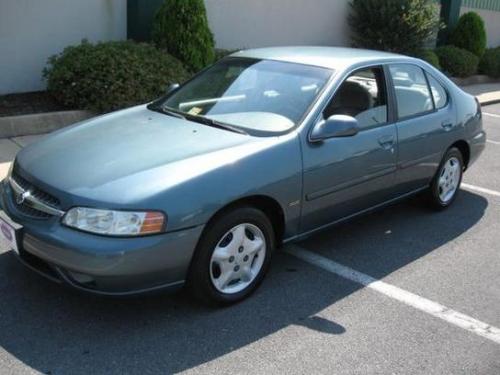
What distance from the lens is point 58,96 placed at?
7902 millimetres

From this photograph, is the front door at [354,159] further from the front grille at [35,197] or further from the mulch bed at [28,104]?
the mulch bed at [28,104]

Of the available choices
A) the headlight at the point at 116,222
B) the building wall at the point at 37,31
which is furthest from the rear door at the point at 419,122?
the building wall at the point at 37,31

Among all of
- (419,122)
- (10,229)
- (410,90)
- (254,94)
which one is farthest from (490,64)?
(10,229)

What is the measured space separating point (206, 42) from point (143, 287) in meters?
6.57

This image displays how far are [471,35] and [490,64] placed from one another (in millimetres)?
990

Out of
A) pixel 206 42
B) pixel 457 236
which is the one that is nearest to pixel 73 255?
pixel 457 236

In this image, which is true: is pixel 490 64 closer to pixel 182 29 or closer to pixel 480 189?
pixel 182 29

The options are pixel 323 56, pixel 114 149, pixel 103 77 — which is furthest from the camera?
pixel 103 77

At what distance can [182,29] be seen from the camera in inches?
353

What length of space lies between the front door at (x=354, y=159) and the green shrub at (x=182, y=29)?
4.75 meters

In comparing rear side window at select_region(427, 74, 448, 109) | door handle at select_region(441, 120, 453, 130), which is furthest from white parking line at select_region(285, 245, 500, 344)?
rear side window at select_region(427, 74, 448, 109)

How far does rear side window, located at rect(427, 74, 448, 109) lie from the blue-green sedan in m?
→ 0.03

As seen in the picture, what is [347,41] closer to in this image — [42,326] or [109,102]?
[109,102]

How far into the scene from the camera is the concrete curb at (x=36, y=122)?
711 centimetres
